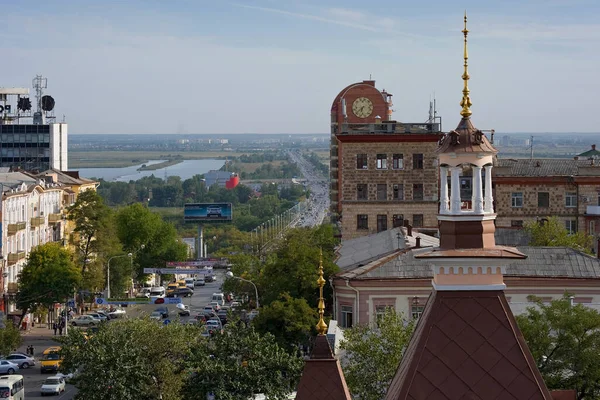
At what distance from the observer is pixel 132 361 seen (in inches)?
2172

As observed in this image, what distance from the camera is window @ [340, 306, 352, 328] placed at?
6588cm

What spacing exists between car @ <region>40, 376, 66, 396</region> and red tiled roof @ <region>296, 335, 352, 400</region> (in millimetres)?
45406

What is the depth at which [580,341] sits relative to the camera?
44.8 metres

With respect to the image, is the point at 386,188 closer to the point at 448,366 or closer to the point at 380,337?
the point at 380,337

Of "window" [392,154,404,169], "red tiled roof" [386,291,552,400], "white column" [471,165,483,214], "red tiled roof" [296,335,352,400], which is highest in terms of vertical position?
"window" [392,154,404,169]

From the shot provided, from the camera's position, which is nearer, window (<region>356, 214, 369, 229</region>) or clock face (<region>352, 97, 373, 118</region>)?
window (<region>356, 214, 369, 229</region>)

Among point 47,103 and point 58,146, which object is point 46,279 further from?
point 47,103

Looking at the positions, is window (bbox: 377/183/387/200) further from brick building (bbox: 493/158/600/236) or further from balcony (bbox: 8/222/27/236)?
balcony (bbox: 8/222/27/236)

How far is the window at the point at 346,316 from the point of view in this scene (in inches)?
2594

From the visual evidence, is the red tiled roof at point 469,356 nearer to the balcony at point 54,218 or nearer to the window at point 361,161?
the window at point 361,161

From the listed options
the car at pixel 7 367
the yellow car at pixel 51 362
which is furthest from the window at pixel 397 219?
the car at pixel 7 367

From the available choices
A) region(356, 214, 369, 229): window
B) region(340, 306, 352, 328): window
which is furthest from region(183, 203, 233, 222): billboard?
region(340, 306, 352, 328): window

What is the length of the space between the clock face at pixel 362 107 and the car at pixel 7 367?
5468cm

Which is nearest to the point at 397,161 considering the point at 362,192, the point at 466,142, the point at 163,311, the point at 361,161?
the point at 361,161
